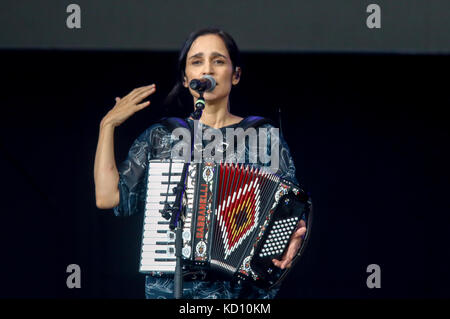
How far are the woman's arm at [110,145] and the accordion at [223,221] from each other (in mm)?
275

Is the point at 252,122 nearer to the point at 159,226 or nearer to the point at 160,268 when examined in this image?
the point at 159,226

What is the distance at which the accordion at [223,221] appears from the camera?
310 centimetres

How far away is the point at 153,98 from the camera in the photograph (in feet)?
15.5

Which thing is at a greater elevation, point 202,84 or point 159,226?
point 202,84

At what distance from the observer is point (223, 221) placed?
3.16m

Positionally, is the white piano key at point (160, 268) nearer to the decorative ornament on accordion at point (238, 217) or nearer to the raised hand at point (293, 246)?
the decorative ornament on accordion at point (238, 217)

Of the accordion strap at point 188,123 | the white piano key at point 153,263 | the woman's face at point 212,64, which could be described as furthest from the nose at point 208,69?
the white piano key at point 153,263

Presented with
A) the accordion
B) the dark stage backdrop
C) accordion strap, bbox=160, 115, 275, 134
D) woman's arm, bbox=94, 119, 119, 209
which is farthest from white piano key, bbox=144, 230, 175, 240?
the dark stage backdrop

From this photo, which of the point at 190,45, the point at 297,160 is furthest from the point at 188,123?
the point at 297,160

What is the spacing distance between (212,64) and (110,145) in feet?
1.97

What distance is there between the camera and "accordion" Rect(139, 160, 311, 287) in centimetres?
310

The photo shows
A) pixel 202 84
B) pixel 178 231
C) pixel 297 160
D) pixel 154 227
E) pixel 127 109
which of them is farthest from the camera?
pixel 297 160

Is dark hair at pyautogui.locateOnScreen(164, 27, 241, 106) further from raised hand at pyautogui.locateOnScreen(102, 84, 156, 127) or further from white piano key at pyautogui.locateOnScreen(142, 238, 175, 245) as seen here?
white piano key at pyautogui.locateOnScreen(142, 238, 175, 245)
